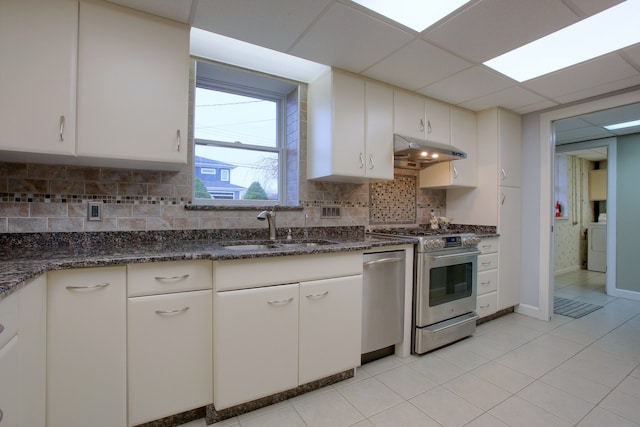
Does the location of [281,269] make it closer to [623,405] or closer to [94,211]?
[94,211]

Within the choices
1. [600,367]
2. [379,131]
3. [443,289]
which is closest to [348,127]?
[379,131]

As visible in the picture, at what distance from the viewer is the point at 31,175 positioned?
168 centimetres

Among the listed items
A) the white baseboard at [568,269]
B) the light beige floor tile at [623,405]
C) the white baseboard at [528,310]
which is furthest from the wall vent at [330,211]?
the white baseboard at [568,269]

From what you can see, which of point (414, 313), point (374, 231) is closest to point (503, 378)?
point (414, 313)

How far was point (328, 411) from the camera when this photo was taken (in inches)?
65.3

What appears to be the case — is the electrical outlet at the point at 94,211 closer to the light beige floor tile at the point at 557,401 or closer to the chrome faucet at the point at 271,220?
the chrome faucet at the point at 271,220

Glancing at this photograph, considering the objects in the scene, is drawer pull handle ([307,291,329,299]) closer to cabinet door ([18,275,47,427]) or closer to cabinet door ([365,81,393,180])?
cabinet door ([365,81,393,180])

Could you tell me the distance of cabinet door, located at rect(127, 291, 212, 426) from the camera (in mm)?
1411

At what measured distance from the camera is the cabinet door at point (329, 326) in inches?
70.0

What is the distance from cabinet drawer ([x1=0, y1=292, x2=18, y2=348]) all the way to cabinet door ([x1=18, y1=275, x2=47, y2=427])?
5 cm

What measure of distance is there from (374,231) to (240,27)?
200 cm

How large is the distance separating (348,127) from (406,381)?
6.19 feet

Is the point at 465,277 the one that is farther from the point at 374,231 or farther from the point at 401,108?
the point at 401,108

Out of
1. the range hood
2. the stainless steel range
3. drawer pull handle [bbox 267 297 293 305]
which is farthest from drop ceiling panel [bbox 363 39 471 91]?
drawer pull handle [bbox 267 297 293 305]
